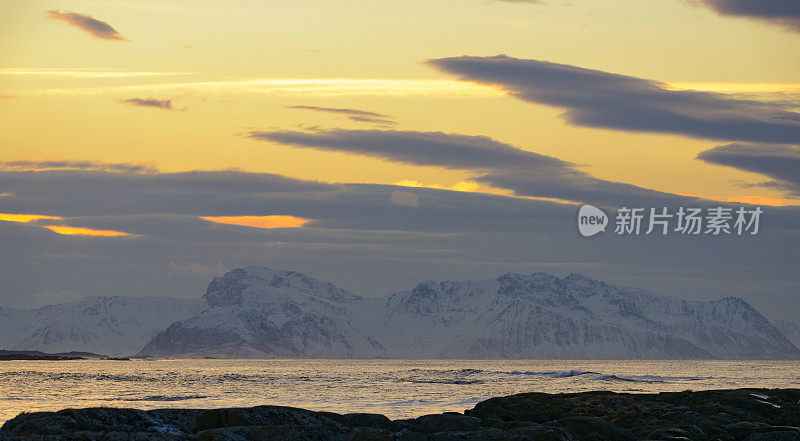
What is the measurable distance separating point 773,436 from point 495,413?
16692 mm

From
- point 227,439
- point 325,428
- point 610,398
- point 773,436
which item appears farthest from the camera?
point 610,398

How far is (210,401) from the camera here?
78500 mm

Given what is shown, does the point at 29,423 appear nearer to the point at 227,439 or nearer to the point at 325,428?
the point at 227,439

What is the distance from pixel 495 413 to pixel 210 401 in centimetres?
3768

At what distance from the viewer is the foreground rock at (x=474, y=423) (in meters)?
24.6

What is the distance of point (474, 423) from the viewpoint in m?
34.7

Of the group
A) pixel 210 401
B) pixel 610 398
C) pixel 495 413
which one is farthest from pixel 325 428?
pixel 210 401

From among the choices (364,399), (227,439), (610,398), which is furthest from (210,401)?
(227,439)

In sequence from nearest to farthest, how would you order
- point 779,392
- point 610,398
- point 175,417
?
point 175,417 → point 610,398 → point 779,392

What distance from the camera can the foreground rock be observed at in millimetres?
24562

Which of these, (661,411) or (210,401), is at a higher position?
(661,411)

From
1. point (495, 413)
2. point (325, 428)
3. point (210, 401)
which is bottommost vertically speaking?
point (210, 401)

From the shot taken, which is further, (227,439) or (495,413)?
(495,413)

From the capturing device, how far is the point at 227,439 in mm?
23734
